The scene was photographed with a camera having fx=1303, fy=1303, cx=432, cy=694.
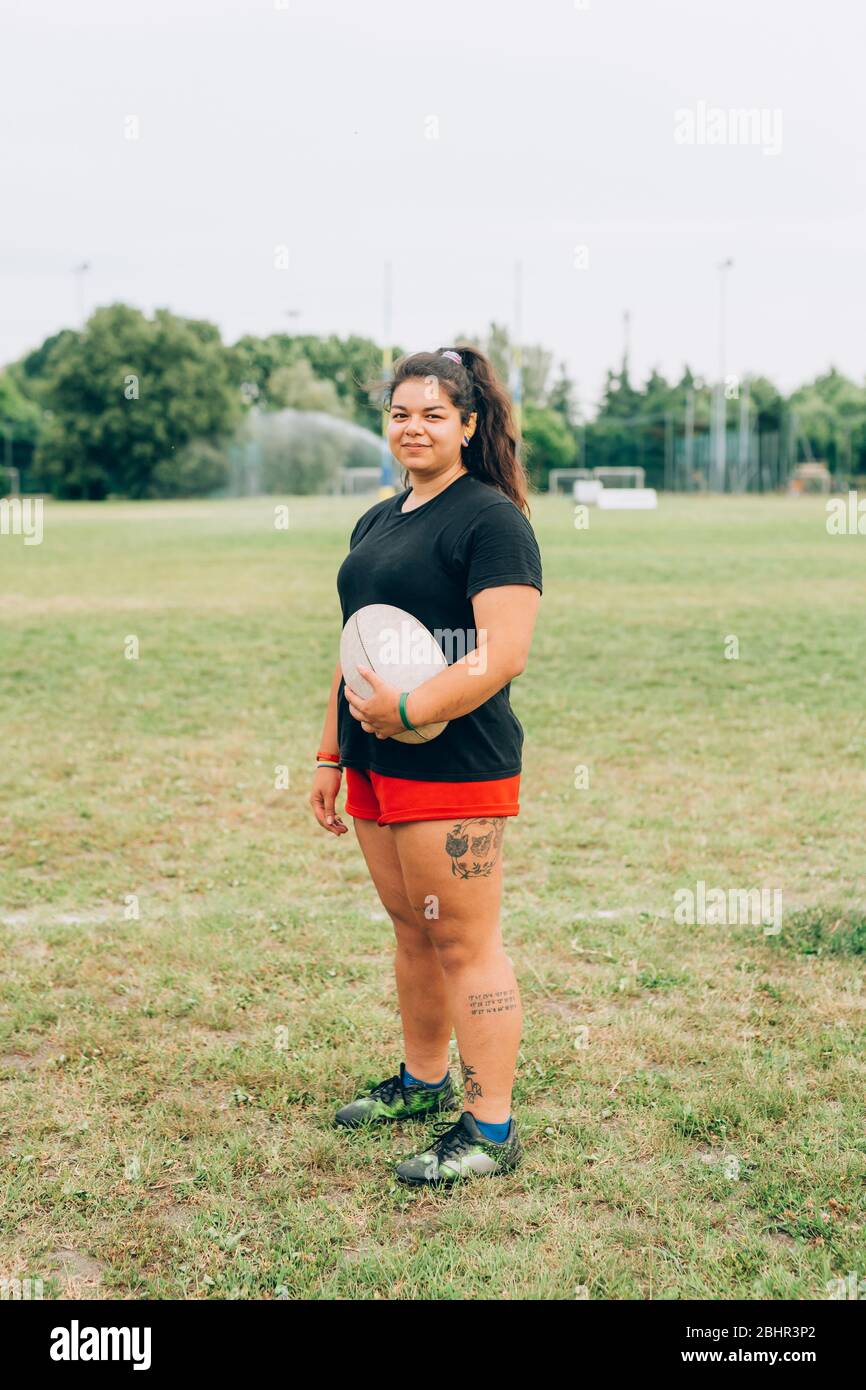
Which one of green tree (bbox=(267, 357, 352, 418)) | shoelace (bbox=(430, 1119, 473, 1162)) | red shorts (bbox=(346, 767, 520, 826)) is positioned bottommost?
shoelace (bbox=(430, 1119, 473, 1162))

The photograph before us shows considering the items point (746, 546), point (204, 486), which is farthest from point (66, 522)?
point (204, 486)

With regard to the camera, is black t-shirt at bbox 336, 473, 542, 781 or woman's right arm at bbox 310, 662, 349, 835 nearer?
black t-shirt at bbox 336, 473, 542, 781

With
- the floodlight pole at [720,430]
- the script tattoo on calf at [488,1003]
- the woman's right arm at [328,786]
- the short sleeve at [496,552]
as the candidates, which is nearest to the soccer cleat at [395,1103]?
the script tattoo on calf at [488,1003]

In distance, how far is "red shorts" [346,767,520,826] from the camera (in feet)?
9.80

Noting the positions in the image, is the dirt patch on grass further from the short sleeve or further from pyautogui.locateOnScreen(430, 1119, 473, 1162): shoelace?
the short sleeve

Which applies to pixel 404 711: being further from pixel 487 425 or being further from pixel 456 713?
pixel 487 425

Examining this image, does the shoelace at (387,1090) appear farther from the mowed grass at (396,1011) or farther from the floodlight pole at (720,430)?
the floodlight pole at (720,430)

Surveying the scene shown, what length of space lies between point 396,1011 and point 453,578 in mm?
1763

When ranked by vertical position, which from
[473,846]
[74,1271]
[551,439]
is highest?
[551,439]

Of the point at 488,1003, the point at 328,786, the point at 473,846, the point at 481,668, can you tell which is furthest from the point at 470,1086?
the point at 481,668

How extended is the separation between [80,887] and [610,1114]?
2815 millimetres

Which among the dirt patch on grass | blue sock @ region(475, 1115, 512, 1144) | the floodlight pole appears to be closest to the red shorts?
blue sock @ region(475, 1115, 512, 1144)

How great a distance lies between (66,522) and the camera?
3894cm

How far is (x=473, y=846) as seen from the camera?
301 cm
